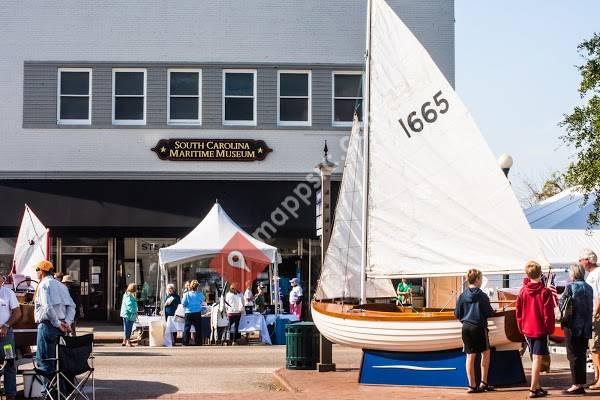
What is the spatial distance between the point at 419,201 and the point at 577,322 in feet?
9.91

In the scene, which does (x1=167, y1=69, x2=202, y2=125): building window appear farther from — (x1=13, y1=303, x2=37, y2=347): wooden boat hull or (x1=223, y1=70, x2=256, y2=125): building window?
(x1=13, y1=303, x2=37, y2=347): wooden boat hull

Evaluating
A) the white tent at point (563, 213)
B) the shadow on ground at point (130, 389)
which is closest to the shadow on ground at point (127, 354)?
Answer: the shadow on ground at point (130, 389)

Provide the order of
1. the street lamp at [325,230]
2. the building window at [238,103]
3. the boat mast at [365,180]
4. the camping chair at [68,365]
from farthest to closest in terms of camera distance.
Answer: the building window at [238,103] < the street lamp at [325,230] < the boat mast at [365,180] < the camping chair at [68,365]

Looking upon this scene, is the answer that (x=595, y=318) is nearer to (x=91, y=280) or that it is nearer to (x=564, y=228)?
(x=564, y=228)

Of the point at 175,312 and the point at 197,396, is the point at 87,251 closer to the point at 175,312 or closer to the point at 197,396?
the point at 175,312

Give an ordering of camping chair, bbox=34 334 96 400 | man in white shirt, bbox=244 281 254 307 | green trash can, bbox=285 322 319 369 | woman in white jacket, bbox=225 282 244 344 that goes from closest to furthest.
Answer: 1. camping chair, bbox=34 334 96 400
2. green trash can, bbox=285 322 319 369
3. woman in white jacket, bbox=225 282 244 344
4. man in white shirt, bbox=244 281 254 307

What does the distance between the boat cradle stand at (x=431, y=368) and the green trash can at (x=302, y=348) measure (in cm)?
278

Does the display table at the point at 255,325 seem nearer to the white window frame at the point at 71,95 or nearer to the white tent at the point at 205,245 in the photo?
the white tent at the point at 205,245

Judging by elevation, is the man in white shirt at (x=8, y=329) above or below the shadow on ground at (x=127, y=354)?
above

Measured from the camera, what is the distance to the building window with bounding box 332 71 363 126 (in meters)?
32.5

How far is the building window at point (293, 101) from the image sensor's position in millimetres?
32375

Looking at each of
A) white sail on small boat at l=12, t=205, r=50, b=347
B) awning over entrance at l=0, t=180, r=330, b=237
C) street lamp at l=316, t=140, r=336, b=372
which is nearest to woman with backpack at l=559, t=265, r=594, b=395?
street lamp at l=316, t=140, r=336, b=372

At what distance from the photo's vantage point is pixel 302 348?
1828cm

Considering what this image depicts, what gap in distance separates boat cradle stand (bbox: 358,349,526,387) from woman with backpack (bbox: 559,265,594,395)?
3.73 ft
